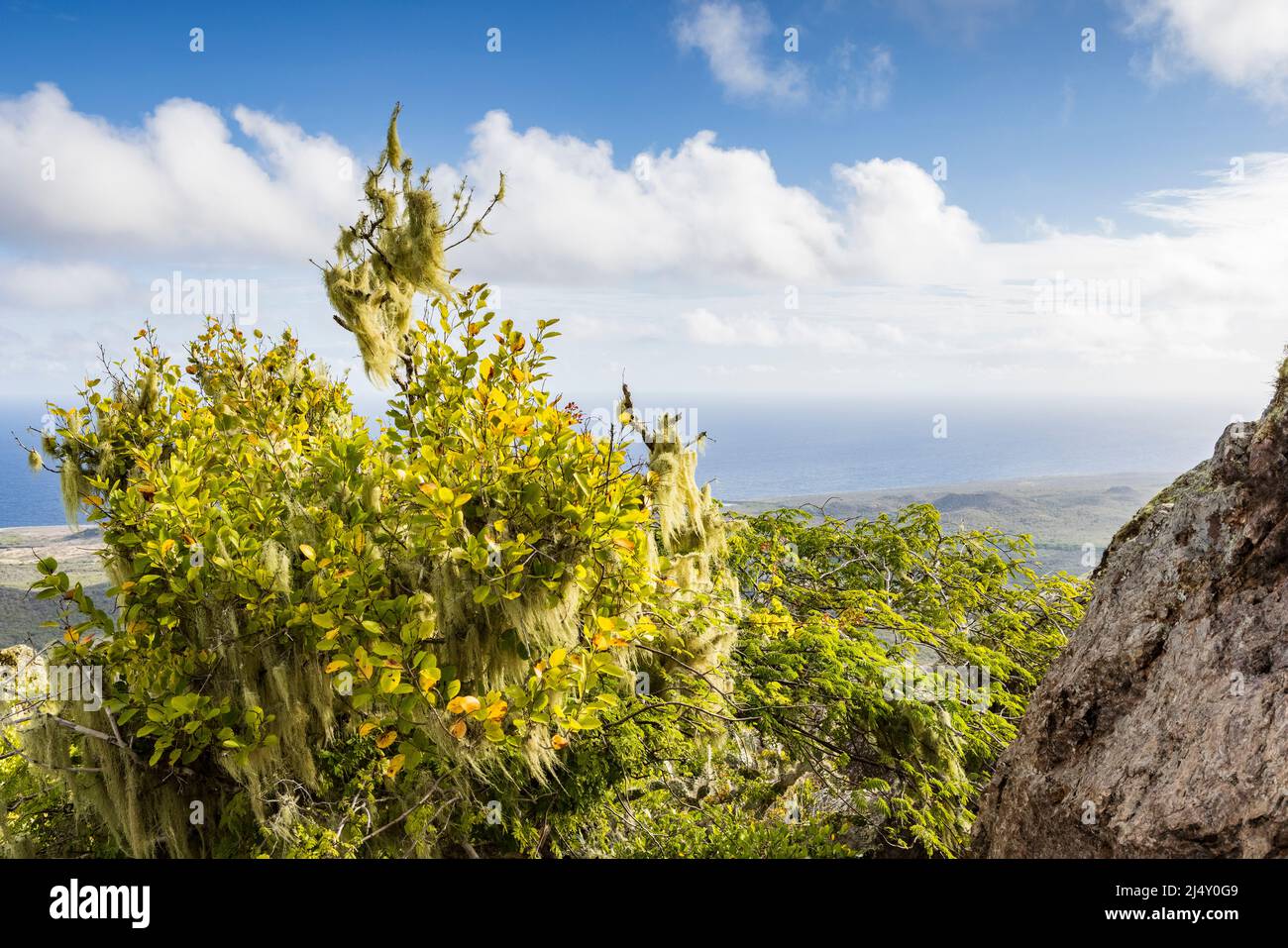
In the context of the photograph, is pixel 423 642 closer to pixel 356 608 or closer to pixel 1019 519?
pixel 356 608

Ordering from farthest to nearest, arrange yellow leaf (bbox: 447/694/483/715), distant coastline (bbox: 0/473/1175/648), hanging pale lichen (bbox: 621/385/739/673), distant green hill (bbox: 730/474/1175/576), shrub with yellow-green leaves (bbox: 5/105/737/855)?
distant green hill (bbox: 730/474/1175/576)
distant coastline (bbox: 0/473/1175/648)
hanging pale lichen (bbox: 621/385/739/673)
shrub with yellow-green leaves (bbox: 5/105/737/855)
yellow leaf (bbox: 447/694/483/715)

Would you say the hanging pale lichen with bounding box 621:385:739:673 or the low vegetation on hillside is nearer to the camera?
the low vegetation on hillside

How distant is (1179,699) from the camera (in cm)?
338

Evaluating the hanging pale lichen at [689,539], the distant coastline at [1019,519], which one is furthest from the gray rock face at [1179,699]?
the distant coastline at [1019,519]

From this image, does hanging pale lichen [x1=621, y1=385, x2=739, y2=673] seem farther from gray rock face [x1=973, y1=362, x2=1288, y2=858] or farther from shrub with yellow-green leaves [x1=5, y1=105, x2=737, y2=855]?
gray rock face [x1=973, y1=362, x2=1288, y2=858]

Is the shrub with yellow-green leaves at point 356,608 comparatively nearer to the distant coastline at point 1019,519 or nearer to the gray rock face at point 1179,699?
the gray rock face at point 1179,699

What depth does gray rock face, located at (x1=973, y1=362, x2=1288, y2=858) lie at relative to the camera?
299 cm

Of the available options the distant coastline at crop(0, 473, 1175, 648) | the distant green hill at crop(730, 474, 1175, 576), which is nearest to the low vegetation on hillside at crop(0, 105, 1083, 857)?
the distant coastline at crop(0, 473, 1175, 648)

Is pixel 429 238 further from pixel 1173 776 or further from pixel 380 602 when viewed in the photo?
pixel 1173 776

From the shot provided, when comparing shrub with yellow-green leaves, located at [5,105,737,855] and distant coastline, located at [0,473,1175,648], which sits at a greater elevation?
shrub with yellow-green leaves, located at [5,105,737,855]

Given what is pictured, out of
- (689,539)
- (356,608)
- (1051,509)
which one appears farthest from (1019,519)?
(356,608)

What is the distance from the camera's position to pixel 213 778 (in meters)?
4.61

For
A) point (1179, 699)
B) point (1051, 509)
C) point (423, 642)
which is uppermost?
point (423, 642)
